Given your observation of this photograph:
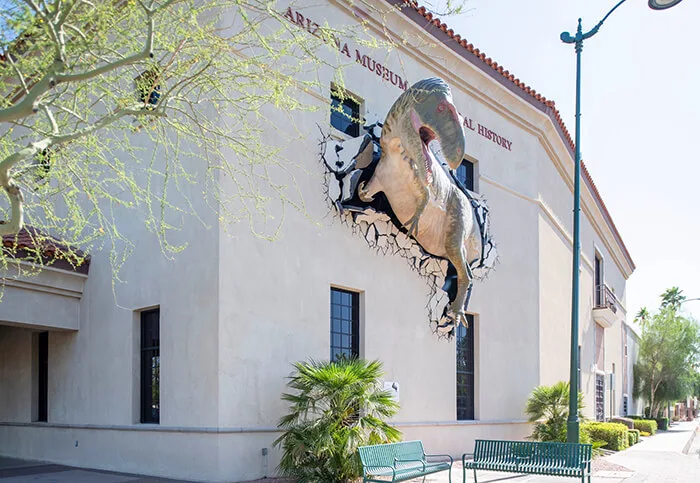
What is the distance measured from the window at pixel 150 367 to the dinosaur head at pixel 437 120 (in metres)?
6.02

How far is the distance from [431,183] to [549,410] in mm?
7691

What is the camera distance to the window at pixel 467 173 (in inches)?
736

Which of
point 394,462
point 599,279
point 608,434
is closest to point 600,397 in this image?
point 599,279

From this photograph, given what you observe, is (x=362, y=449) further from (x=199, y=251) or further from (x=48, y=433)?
(x=48, y=433)

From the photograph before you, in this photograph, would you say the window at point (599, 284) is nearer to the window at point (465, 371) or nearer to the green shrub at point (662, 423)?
the green shrub at point (662, 423)

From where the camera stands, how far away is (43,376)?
1639 centimetres

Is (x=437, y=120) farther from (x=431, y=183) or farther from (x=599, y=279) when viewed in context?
→ (x=599, y=279)

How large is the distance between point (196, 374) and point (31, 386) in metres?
6.24

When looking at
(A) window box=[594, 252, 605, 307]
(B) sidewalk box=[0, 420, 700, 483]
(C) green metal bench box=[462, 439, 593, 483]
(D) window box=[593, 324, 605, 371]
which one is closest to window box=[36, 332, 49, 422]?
(B) sidewalk box=[0, 420, 700, 483]

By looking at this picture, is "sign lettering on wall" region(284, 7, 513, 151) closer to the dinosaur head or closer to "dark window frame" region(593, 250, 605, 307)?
the dinosaur head

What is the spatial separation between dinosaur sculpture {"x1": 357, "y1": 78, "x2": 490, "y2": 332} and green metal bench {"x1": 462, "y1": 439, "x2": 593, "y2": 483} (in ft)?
15.6

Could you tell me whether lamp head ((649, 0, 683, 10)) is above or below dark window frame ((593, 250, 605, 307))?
above

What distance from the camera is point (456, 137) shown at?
492 inches

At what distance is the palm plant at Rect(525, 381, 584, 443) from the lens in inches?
724
